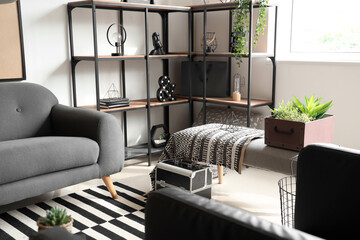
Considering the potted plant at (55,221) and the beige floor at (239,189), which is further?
the beige floor at (239,189)

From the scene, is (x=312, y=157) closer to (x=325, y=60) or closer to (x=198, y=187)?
(x=198, y=187)

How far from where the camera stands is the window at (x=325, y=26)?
3377 mm

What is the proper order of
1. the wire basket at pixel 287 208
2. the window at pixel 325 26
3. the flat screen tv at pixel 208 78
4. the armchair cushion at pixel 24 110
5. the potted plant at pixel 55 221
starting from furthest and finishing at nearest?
the flat screen tv at pixel 208 78
the window at pixel 325 26
the armchair cushion at pixel 24 110
the wire basket at pixel 287 208
the potted plant at pixel 55 221

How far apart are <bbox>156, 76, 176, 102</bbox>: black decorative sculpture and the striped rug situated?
112 centimetres

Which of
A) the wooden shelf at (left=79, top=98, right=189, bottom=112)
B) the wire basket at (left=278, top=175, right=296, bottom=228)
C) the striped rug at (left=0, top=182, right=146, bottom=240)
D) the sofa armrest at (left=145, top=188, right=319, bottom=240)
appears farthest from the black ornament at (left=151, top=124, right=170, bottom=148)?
the sofa armrest at (left=145, top=188, right=319, bottom=240)

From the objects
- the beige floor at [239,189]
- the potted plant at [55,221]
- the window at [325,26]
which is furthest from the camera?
the window at [325,26]

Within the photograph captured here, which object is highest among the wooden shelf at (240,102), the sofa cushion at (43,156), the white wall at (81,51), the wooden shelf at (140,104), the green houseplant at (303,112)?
the white wall at (81,51)

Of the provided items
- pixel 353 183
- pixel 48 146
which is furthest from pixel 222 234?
pixel 48 146

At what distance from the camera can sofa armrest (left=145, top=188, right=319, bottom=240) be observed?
837mm

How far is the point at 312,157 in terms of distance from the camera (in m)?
1.56

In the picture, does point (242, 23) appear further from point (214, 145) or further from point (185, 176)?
point (185, 176)

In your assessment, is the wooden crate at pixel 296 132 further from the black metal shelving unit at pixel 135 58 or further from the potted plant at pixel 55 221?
the black metal shelving unit at pixel 135 58

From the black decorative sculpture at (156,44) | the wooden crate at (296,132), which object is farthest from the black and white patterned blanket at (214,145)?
the black decorative sculpture at (156,44)

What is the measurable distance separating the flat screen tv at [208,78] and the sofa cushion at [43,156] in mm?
1604
